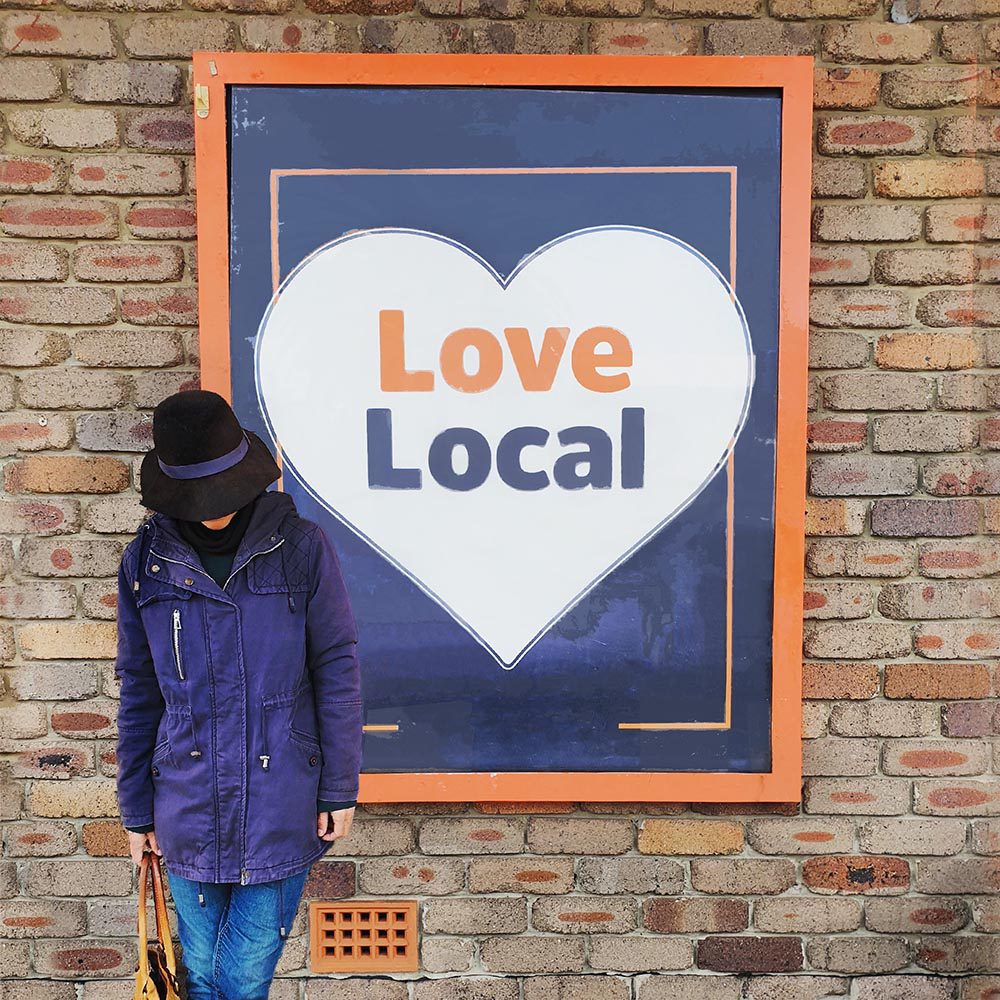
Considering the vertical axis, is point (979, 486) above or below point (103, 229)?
below

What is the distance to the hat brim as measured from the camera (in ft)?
6.08

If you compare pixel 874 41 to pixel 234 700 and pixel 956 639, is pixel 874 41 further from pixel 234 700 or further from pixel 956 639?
pixel 234 700

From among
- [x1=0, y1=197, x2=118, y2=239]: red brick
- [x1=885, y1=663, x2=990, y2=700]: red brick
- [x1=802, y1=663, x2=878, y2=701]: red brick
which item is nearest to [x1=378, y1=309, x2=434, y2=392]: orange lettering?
[x1=0, y1=197, x2=118, y2=239]: red brick

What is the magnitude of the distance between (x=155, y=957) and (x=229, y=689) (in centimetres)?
65

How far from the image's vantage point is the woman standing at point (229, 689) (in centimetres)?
189

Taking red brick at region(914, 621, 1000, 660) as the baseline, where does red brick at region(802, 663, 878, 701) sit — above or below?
below

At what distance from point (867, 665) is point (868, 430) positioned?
26.0 inches

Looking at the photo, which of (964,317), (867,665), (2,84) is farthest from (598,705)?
(2,84)

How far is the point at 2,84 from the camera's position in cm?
242

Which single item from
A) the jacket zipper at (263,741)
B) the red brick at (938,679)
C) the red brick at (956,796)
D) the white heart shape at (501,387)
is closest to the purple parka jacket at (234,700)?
the jacket zipper at (263,741)

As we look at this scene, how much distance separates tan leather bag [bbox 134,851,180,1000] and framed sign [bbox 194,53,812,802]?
64cm

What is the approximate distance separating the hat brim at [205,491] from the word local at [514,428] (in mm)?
590

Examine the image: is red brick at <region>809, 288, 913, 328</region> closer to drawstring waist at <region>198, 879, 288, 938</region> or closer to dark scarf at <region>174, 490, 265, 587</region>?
dark scarf at <region>174, 490, 265, 587</region>

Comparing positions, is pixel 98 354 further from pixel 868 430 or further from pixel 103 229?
pixel 868 430
